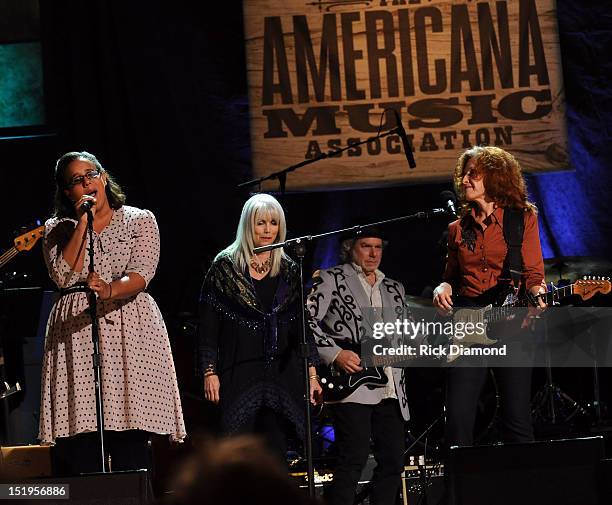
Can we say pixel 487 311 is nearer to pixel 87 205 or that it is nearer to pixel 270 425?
pixel 270 425

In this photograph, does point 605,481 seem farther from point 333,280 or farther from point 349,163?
point 349,163

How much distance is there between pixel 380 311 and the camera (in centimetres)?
592

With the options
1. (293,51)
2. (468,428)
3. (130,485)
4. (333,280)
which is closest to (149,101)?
(293,51)

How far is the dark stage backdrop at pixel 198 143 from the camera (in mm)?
7203

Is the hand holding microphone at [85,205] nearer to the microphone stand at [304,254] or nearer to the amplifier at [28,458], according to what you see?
the microphone stand at [304,254]

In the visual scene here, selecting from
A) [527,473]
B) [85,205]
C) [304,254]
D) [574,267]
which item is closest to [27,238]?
[85,205]

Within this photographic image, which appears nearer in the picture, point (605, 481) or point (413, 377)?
point (605, 481)

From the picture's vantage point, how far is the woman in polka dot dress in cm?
434

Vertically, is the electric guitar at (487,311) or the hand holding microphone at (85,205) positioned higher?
the hand holding microphone at (85,205)

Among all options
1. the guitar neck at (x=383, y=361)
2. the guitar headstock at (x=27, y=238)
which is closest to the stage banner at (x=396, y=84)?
the guitar neck at (x=383, y=361)

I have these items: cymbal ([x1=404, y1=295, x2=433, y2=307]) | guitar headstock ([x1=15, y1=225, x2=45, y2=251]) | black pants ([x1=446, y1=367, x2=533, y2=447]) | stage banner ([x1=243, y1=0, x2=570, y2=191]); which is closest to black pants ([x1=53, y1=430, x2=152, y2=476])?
guitar headstock ([x1=15, y1=225, x2=45, y2=251])

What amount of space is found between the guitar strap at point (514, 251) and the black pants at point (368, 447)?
127cm

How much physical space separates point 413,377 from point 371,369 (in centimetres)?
139

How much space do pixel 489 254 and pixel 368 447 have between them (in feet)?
4.59
